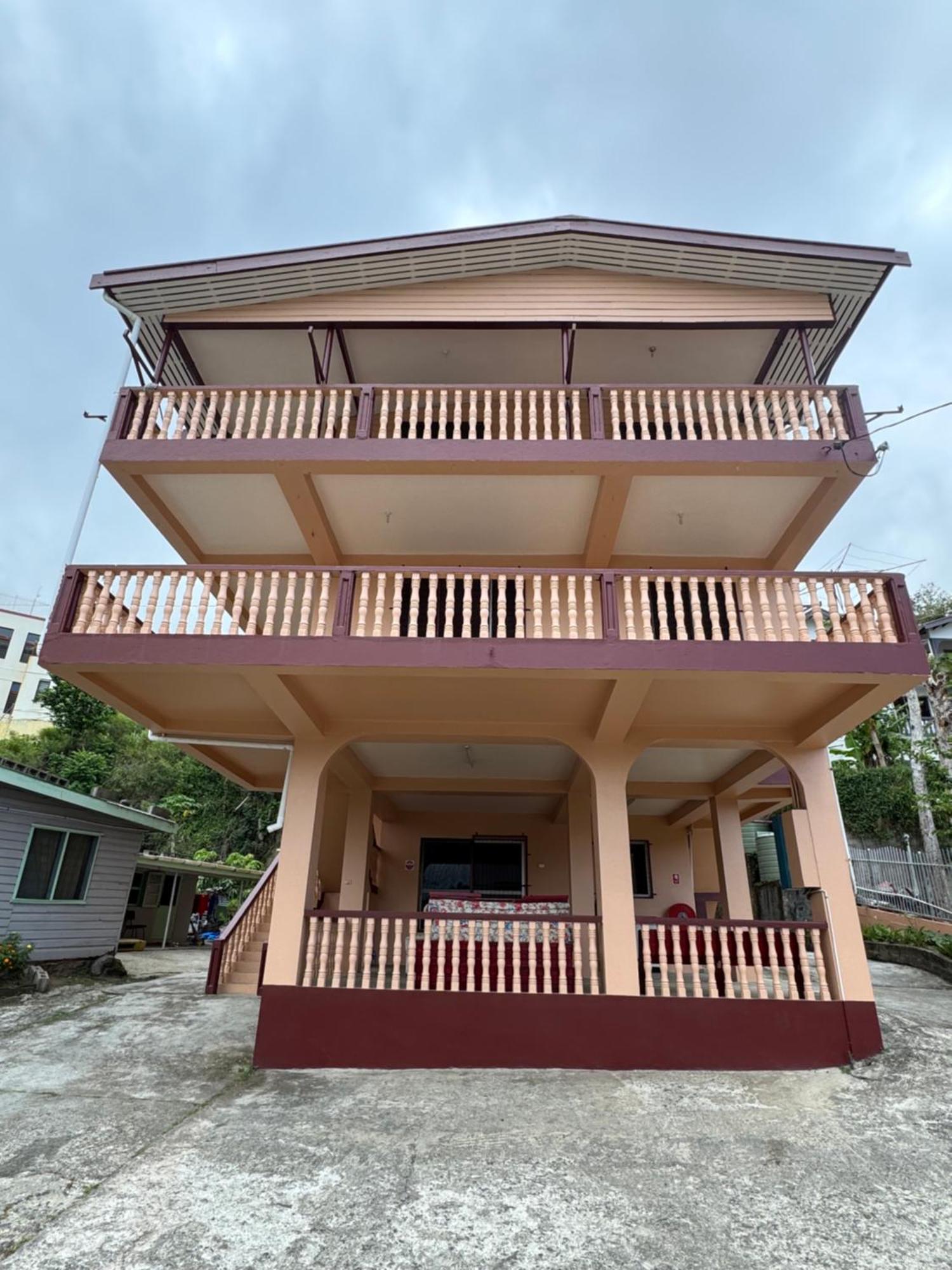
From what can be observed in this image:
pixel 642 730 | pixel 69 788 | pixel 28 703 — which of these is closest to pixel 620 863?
pixel 642 730

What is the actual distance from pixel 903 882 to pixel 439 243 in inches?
642

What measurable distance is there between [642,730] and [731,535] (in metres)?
2.91

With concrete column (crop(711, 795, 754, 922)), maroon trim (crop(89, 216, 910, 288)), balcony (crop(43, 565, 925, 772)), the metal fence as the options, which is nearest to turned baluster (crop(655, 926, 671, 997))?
balcony (crop(43, 565, 925, 772))

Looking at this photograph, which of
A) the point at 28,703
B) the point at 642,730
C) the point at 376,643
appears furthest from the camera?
the point at 28,703

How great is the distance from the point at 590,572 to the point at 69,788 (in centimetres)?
954

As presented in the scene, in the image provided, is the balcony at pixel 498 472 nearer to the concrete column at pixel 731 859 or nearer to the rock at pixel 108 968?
the concrete column at pixel 731 859

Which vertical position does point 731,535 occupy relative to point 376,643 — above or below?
above

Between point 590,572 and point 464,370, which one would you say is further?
point 464,370

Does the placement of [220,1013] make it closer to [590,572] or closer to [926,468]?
[590,572]

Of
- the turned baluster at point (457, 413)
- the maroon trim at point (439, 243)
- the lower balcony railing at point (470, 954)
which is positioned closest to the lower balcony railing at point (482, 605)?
the turned baluster at point (457, 413)

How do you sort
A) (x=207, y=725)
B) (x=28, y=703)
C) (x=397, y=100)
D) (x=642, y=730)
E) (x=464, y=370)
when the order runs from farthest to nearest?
(x=28, y=703), (x=397, y=100), (x=464, y=370), (x=207, y=725), (x=642, y=730)

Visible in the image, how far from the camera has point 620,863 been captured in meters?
6.88

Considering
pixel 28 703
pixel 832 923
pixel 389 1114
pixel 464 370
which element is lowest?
pixel 389 1114

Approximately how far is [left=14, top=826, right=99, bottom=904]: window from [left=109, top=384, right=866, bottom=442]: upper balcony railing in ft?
23.2
